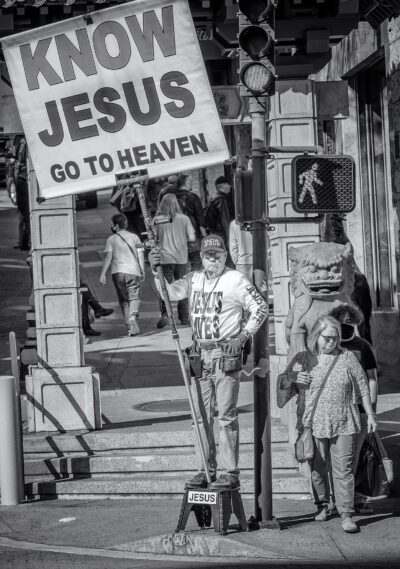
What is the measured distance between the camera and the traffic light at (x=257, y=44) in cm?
888

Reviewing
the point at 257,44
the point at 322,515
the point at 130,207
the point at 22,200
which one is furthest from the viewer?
the point at 22,200

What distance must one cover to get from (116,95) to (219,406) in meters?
2.62

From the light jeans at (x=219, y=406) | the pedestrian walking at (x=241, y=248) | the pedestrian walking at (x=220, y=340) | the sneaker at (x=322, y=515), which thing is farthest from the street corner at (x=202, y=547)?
the pedestrian walking at (x=241, y=248)

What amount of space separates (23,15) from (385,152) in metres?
6.28

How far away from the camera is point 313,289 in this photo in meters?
9.96

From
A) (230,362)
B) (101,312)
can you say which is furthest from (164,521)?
(101,312)

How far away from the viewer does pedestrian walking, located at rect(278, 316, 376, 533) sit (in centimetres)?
913

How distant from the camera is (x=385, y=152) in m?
16.4

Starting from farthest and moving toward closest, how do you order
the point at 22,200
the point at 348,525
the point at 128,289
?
the point at 22,200 → the point at 128,289 → the point at 348,525

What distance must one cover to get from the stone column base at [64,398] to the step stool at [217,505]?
9.55 feet

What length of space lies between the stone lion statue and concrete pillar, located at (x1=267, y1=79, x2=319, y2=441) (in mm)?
1326

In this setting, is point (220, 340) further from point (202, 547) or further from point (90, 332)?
point (90, 332)

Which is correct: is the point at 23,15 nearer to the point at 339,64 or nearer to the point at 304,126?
the point at 304,126

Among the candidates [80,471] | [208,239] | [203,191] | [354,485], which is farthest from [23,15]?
[203,191]
